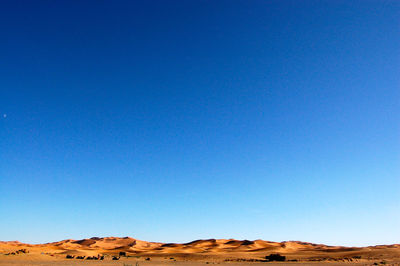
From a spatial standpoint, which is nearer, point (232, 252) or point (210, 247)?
point (232, 252)

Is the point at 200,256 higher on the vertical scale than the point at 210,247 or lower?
lower

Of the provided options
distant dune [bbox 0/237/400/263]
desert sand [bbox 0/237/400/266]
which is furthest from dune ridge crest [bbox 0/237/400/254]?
desert sand [bbox 0/237/400/266]

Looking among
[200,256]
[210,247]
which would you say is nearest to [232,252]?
[200,256]

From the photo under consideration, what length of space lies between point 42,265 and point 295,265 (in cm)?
2344

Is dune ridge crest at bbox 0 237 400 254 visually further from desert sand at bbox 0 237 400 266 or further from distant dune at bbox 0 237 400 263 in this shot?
desert sand at bbox 0 237 400 266

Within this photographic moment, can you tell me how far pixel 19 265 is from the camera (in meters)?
26.3

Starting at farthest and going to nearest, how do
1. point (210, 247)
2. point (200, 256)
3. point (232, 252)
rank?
1. point (210, 247)
2. point (232, 252)
3. point (200, 256)

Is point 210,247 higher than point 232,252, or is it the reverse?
point 210,247

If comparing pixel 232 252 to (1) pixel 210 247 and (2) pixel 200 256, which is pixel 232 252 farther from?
(1) pixel 210 247

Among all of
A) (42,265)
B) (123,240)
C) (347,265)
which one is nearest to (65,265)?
(42,265)

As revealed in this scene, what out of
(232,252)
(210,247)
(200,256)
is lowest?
(200,256)

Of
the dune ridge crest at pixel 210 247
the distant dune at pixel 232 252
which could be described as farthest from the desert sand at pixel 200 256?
the dune ridge crest at pixel 210 247

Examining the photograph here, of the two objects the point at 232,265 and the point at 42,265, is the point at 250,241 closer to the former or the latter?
the point at 232,265

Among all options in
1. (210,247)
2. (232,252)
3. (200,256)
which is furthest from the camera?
(210,247)
